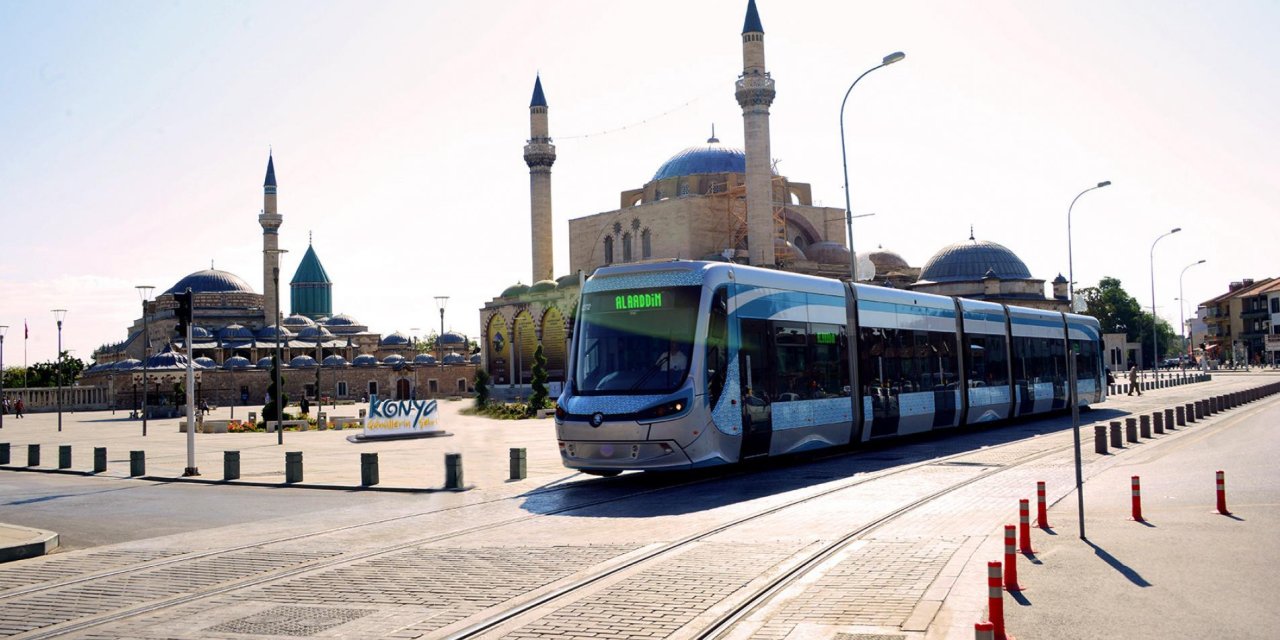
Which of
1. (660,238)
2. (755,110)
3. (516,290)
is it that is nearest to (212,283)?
(516,290)

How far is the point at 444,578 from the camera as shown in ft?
29.3

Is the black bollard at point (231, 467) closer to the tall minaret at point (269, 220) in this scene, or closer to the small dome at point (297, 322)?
the tall minaret at point (269, 220)

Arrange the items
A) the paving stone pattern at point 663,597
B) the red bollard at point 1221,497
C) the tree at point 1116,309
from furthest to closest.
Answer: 1. the tree at point 1116,309
2. the red bollard at point 1221,497
3. the paving stone pattern at point 663,597

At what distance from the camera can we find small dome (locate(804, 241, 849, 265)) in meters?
75.9

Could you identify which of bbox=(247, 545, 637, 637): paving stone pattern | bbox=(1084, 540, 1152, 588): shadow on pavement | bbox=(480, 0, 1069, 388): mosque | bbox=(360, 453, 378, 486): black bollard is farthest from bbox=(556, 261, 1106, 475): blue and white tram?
bbox=(480, 0, 1069, 388): mosque

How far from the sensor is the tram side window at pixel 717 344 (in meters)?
14.8

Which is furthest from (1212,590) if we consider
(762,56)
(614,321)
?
(762,56)

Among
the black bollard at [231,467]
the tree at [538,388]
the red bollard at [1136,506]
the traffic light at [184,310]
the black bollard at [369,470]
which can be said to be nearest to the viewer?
the red bollard at [1136,506]

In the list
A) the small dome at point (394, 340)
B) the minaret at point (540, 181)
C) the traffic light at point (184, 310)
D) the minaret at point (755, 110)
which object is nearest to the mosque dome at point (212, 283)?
the small dome at point (394, 340)

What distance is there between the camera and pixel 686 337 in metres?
14.8

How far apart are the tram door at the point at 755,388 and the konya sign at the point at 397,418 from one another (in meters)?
16.2

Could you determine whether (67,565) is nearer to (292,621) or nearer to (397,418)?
(292,621)

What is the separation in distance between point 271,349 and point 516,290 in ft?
99.2

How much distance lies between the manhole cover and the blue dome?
232 ft
